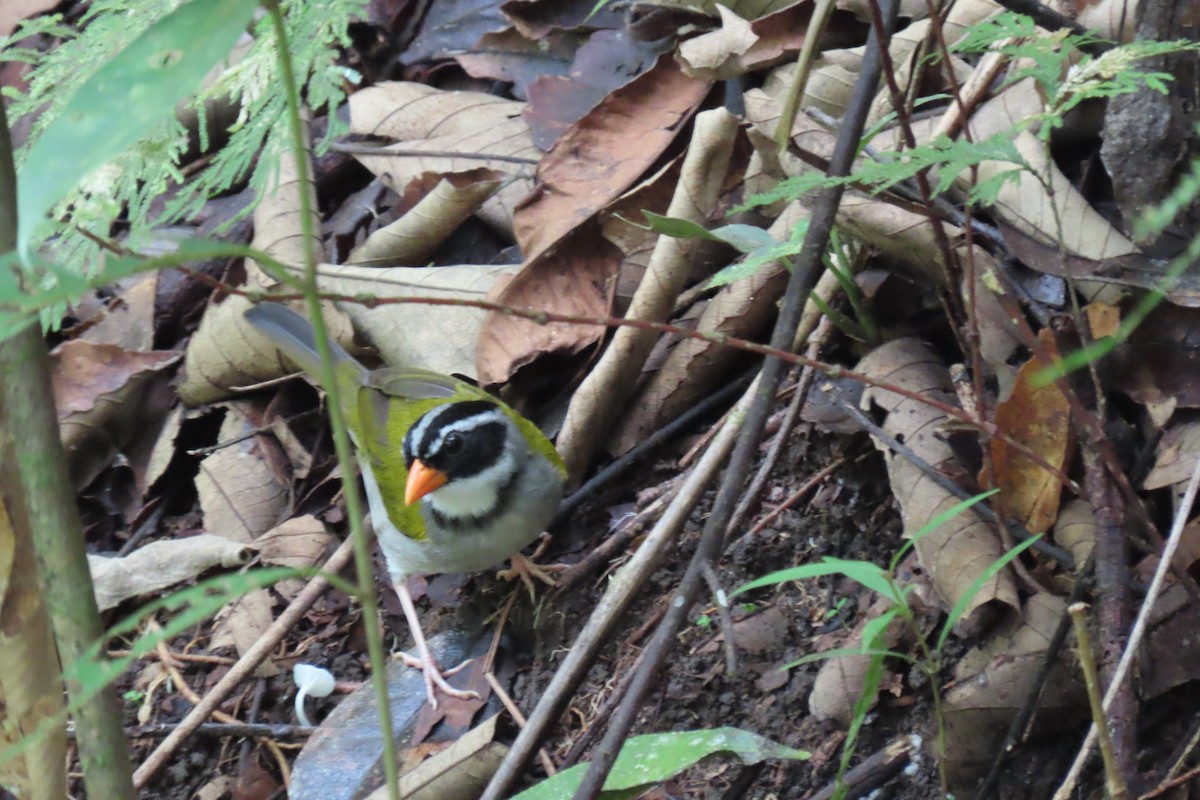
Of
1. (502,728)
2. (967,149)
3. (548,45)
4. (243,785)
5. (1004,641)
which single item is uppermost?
(967,149)

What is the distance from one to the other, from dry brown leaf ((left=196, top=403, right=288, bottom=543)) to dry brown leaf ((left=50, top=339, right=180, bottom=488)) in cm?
50

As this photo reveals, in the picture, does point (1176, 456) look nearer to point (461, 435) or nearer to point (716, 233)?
point (716, 233)

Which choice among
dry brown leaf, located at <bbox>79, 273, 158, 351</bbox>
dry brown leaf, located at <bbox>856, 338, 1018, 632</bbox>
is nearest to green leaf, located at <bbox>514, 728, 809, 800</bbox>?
dry brown leaf, located at <bbox>856, 338, 1018, 632</bbox>

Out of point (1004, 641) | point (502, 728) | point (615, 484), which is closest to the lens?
point (1004, 641)

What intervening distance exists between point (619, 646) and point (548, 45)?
292 cm

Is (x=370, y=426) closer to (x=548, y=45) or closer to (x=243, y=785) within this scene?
(x=243, y=785)

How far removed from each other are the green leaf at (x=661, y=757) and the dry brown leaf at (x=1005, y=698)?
41cm

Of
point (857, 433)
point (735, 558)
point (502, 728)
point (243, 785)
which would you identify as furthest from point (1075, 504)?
point (243, 785)

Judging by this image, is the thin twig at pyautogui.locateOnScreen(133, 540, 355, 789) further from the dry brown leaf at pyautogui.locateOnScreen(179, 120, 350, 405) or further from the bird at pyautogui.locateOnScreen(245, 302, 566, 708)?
the dry brown leaf at pyautogui.locateOnScreen(179, 120, 350, 405)

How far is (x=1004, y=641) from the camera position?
2607mm

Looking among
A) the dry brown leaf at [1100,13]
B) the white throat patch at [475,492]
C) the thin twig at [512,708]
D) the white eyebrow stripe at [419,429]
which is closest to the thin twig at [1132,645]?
the thin twig at [512,708]

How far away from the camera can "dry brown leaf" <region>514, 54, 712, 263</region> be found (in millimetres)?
4164

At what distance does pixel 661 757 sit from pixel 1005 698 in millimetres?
775

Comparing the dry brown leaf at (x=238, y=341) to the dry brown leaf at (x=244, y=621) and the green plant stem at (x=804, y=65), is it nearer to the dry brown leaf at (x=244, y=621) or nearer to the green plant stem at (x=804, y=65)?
the dry brown leaf at (x=244, y=621)
